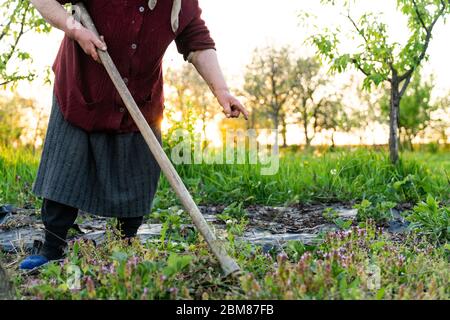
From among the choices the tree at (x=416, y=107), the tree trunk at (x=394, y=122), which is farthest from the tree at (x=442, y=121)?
the tree trunk at (x=394, y=122)

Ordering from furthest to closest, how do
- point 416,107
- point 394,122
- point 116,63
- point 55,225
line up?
point 416,107, point 394,122, point 55,225, point 116,63

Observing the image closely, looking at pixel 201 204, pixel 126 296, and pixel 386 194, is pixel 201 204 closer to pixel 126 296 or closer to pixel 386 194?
pixel 386 194

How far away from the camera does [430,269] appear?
2531mm

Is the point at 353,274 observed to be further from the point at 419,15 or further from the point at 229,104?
the point at 419,15

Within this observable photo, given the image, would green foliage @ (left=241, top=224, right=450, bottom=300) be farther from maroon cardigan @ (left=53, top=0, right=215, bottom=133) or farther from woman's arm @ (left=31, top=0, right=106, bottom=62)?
woman's arm @ (left=31, top=0, right=106, bottom=62)

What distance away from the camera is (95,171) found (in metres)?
3.08

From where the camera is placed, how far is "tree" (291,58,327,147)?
17.4 metres

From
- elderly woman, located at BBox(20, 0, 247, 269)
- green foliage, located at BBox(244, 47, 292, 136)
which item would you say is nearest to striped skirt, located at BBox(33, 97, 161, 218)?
elderly woman, located at BBox(20, 0, 247, 269)

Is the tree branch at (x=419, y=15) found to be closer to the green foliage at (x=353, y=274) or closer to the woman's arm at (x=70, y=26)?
the green foliage at (x=353, y=274)

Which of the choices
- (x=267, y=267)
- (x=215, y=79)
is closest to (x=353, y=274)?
(x=267, y=267)

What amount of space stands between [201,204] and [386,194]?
4.90 feet

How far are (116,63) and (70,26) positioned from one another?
12.8 inches

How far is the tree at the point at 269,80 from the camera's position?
57.1 feet

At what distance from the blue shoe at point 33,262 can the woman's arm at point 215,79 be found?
3.63ft
